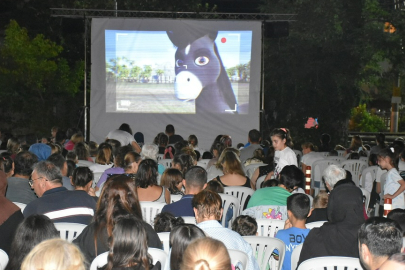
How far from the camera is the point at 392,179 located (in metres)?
6.23

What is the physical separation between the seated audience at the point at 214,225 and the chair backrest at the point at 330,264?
14.4 inches

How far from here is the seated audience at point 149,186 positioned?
5.43 m

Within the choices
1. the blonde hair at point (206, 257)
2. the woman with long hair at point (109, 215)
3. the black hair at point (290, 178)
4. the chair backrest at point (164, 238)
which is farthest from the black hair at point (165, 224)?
the blonde hair at point (206, 257)

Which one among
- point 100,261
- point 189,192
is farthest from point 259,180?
point 100,261

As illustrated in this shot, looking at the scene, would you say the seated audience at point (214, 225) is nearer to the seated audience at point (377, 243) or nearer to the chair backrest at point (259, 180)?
the seated audience at point (377, 243)

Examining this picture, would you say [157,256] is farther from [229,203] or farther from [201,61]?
[201,61]

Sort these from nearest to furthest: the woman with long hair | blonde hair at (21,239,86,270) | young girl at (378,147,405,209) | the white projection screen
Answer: blonde hair at (21,239,86,270) < the woman with long hair < young girl at (378,147,405,209) < the white projection screen

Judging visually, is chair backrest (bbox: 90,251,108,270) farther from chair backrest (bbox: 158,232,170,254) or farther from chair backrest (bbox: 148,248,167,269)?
chair backrest (bbox: 158,232,170,254)

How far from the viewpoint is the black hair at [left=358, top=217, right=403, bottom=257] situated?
298cm

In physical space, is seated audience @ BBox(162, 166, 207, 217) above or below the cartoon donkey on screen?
below

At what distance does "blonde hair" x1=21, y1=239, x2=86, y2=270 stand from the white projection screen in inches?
432

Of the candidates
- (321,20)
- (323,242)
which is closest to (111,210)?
(323,242)

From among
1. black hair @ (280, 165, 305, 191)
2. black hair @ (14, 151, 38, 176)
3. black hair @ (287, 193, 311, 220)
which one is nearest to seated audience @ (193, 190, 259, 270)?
black hair @ (287, 193, 311, 220)

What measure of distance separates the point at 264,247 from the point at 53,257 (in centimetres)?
207
